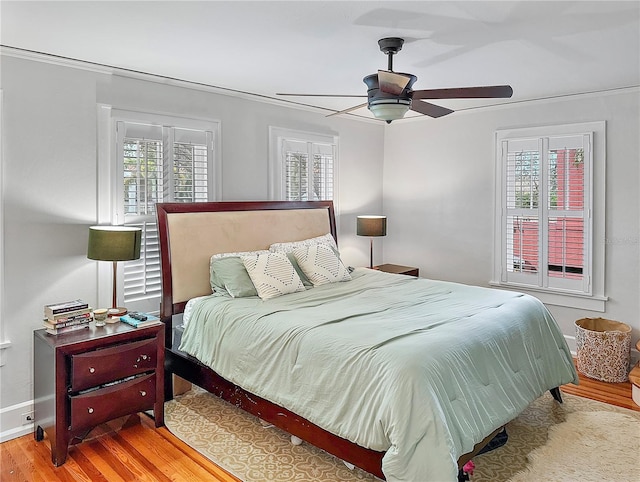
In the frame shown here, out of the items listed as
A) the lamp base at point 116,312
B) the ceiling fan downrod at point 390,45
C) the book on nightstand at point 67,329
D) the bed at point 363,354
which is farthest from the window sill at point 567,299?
the book on nightstand at point 67,329

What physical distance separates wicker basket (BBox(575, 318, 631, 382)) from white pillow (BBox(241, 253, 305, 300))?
2.55 metres

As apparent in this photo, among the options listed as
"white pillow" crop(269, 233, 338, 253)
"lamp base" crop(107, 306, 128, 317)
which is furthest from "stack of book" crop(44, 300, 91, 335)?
"white pillow" crop(269, 233, 338, 253)

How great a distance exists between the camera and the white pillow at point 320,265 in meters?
4.03

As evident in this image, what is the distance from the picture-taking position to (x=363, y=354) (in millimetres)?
2434

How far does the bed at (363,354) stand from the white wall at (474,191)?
1.44m

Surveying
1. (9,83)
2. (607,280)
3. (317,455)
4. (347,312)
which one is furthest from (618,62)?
(9,83)

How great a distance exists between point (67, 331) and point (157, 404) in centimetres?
76

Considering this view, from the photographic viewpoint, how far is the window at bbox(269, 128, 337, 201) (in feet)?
15.5

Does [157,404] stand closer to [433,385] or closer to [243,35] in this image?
[433,385]

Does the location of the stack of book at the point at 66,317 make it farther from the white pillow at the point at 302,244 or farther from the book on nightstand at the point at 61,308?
the white pillow at the point at 302,244

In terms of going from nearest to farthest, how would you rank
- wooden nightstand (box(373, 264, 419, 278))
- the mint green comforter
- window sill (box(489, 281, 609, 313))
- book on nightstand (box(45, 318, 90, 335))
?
1. the mint green comforter
2. book on nightstand (box(45, 318, 90, 335))
3. window sill (box(489, 281, 609, 313))
4. wooden nightstand (box(373, 264, 419, 278))

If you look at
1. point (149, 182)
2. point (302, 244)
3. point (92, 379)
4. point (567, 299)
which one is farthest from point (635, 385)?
point (149, 182)

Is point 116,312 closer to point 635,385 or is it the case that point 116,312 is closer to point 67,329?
point 67,329

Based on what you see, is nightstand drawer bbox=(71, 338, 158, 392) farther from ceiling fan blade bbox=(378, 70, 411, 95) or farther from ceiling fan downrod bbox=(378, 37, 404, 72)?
ceiling fan downrod bbox=(378, 37, 404, 72)
